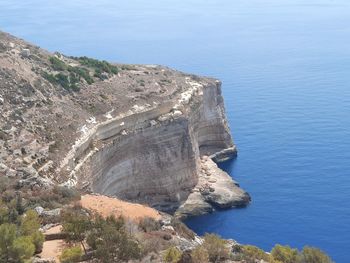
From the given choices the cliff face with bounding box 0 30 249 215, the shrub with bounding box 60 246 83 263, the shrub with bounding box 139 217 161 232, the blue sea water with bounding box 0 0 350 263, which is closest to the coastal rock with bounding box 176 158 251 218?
the cliff face with bounding box 0 30 249 215

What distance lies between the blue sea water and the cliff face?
4575mm

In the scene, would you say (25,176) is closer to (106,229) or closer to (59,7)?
(106,229)

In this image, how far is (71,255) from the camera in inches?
711

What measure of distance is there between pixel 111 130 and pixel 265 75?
55.5m

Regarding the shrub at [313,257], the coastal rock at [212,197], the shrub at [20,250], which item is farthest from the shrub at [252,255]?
the coastal rock at [212,197]

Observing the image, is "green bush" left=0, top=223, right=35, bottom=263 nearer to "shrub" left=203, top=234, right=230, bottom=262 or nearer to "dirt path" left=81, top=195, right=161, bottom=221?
"shrub" left=203, top=234, right=230, bottom=262

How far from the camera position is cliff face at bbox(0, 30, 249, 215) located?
39906 mm

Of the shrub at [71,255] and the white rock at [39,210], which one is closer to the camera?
the shrub at [71,255]

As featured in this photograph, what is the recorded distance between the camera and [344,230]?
46.5 metres

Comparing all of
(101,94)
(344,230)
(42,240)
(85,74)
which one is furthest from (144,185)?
(42,240)

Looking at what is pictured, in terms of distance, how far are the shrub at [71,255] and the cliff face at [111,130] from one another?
17.2m

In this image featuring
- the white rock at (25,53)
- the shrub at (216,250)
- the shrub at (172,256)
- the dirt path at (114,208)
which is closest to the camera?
the shrub at (172,256)

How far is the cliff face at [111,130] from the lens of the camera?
39.9 meters

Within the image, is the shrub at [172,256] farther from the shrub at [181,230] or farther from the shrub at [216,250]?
the shrub at [181,230]
